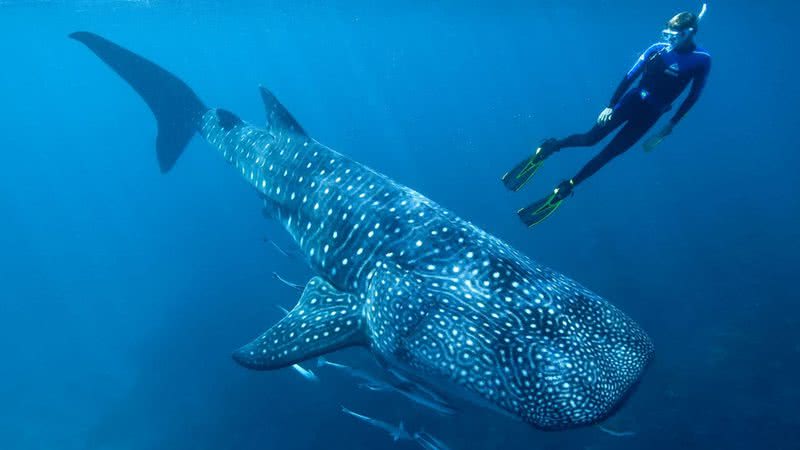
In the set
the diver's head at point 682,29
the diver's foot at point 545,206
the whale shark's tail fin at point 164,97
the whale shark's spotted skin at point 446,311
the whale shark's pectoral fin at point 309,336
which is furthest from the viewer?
the whale shark's tail fin at point 164,97

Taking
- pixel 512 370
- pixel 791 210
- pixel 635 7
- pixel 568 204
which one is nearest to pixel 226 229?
pixel 568 204

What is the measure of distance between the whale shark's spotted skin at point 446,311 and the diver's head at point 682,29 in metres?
4.31

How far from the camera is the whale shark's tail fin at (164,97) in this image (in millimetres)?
9023

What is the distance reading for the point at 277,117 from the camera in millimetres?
7375

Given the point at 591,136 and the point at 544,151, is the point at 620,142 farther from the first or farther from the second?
the point at 544,151

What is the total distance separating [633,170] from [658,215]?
6560 millimetres

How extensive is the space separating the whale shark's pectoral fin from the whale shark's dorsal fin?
319 cm

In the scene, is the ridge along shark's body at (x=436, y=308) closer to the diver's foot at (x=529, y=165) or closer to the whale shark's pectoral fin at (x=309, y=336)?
the whale shark's pectoral fin at (x=309, y=336)

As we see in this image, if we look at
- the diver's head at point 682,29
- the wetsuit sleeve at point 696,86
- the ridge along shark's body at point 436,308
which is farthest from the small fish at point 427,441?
the diver's head at point 682,29

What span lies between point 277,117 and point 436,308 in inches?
186

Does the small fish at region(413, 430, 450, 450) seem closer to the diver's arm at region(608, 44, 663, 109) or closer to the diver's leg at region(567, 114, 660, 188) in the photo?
the diver's leg at region(567, 114, 660, 188)

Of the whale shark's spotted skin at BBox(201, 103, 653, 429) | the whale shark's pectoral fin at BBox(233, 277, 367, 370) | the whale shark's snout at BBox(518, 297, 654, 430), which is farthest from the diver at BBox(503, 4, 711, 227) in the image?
the whale shark's pectoral fin at BBox(233, 277, 367, 370)

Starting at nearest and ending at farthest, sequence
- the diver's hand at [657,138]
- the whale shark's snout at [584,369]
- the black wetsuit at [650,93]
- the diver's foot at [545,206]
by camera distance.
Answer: the whale shark's snout at [584,369]
the diver's foot at [545,206]
the black wetsuit at [650,93]
the diver's hand at [657,138]

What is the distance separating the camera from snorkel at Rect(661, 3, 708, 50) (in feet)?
20.7
